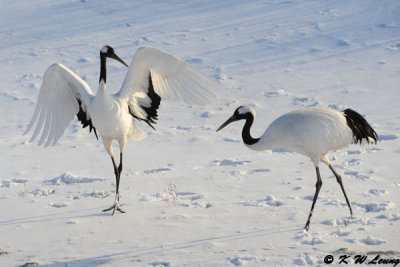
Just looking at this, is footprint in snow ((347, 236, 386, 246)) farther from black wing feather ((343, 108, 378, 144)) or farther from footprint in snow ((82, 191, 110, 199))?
footprint in snow ((82, 191, 110, 199))

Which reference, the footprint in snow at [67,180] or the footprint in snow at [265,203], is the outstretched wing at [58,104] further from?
the footprint in snow at [265,203]

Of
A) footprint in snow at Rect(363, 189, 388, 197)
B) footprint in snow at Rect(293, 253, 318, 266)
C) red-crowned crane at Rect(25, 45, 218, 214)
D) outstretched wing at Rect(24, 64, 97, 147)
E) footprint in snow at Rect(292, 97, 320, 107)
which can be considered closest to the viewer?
footprint in snow at Rect(293, 253, 318, 266)

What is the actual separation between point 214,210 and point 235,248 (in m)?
0.99

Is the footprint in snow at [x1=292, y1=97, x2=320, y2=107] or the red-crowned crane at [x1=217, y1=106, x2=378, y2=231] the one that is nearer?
the red-crowned crane at [x1=217, y1=106, x2=378, y2=231]

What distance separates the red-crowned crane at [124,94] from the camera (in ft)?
20.7

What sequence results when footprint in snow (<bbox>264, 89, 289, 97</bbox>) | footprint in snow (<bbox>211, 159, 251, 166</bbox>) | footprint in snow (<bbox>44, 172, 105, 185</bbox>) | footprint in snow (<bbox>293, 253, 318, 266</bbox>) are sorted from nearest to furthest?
1. footprint in snow (<bbox>293, 253, 318, 266</bbox>)
2. footprint in snow (<bbox>44, 172, 105, 185</bbox>)
3. footprint in snow (<bbox>211, 159, 251, 166</bbox>)
4. footprint in snow (<bbox>264, 89, 289, 97</bbox>)

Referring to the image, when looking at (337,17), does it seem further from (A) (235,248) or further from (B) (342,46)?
(A) (235,248)

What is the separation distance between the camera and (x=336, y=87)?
1045 cm

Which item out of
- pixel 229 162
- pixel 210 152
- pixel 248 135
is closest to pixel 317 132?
pixel 248 135

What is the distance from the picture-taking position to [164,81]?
661cm

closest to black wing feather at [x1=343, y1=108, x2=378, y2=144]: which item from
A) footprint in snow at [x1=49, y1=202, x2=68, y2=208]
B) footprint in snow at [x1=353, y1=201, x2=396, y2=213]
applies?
footprint in snow at [x1=353, y1=201, x2=396, y2=213]

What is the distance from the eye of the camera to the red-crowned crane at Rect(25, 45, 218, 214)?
6.30m

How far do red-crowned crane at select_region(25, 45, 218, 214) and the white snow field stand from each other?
0.72 m

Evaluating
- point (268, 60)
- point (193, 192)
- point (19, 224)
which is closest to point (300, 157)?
point (193, 192)
